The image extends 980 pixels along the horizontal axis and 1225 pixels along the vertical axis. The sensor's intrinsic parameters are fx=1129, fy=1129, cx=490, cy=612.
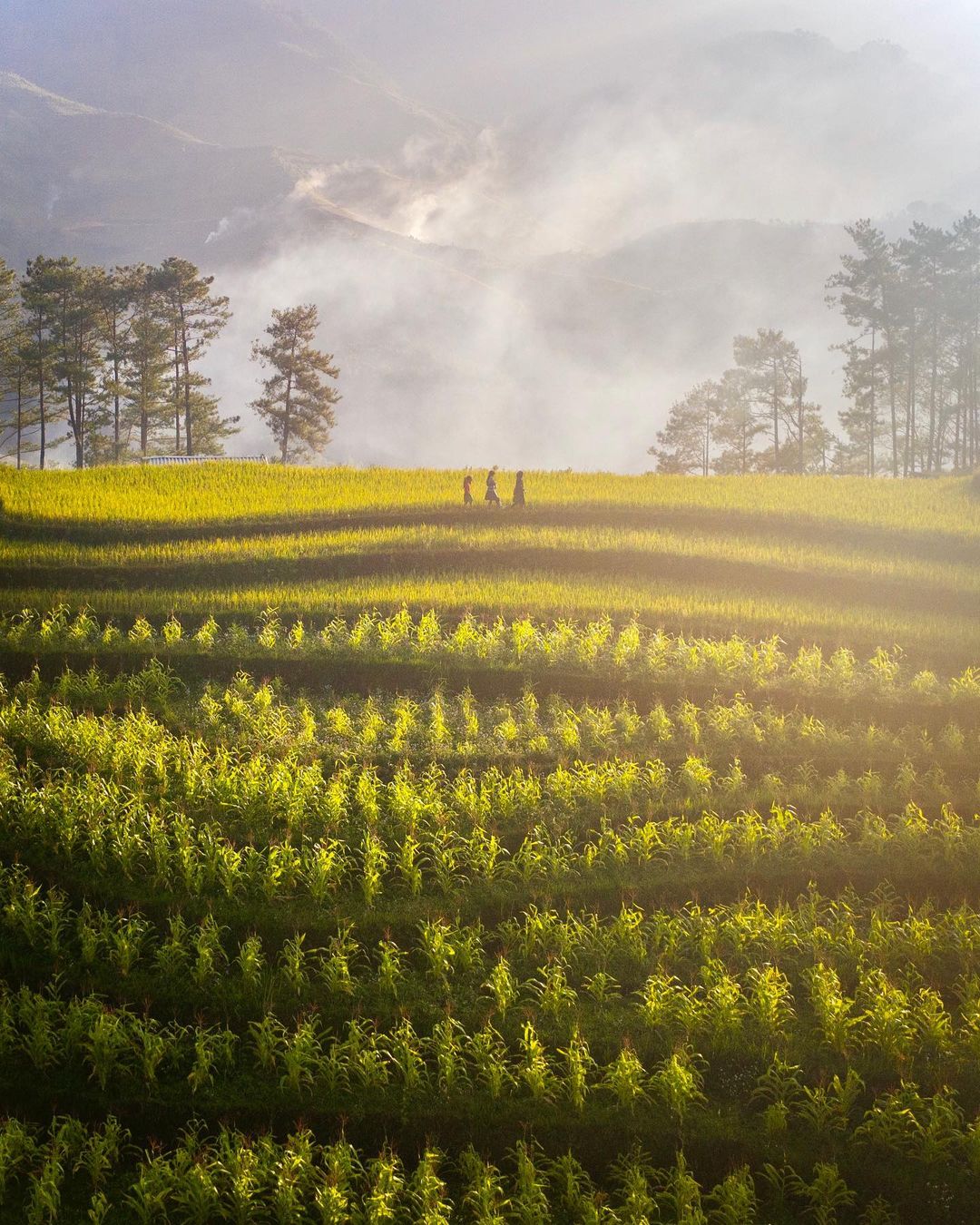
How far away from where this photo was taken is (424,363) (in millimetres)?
137500

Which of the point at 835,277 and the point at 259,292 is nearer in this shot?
the point at 835,277

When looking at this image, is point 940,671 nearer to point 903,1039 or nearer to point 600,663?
point 600,663

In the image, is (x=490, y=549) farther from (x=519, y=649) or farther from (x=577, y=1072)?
(x=577, y=1072)

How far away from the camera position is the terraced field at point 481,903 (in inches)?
323

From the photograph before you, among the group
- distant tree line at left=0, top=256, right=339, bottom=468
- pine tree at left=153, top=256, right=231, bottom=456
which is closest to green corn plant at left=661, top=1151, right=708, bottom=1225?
distant tree line at left=0, top=256, right=339, bottom=468

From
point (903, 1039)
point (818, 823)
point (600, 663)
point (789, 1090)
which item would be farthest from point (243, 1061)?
point (600, 663)

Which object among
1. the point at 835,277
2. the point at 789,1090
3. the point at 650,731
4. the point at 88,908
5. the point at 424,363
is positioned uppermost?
the point at 424,363

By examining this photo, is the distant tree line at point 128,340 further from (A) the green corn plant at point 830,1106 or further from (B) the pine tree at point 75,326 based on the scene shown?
(A) the green corn plant at point 830,1106

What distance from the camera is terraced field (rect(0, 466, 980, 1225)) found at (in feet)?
26.9

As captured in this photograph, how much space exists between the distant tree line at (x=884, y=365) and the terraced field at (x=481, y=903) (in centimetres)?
2590

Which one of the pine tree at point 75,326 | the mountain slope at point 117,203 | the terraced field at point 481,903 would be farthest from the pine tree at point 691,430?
the mountain slope at point 117,203

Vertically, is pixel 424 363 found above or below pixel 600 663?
above

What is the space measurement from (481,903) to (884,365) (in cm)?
4053

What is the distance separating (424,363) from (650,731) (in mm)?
127358
